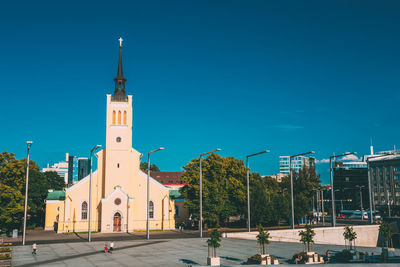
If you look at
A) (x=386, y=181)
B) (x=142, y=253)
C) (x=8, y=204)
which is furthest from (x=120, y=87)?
(x=386, y=181)

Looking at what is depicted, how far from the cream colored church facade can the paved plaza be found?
16.6 meters

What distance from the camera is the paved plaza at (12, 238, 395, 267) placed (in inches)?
1303

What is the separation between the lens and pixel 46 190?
3054 inches

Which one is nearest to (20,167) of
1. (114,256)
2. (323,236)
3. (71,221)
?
(71,221)

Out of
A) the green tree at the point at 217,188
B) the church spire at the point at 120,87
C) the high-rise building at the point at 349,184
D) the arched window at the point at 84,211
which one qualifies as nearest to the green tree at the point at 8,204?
the arched window at the point at 84,211

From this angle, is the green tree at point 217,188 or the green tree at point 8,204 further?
the green tree at point 217,188

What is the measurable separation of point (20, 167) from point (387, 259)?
161 feet

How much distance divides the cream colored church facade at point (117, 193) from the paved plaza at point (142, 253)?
54.3 ft

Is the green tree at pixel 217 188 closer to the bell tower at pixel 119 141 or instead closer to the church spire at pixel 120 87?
the bell tower at pixel 119 141

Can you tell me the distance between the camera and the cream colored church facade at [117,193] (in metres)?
63.9

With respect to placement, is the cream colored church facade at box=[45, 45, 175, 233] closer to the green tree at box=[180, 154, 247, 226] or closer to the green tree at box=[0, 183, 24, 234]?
the green tree at box=[180, 154, 247, 226]

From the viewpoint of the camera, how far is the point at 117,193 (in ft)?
211

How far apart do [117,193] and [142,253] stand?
26976 millimetres

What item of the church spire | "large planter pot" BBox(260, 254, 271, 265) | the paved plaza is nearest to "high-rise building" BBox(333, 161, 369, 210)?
the church spire
